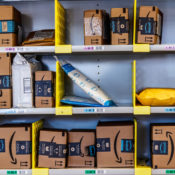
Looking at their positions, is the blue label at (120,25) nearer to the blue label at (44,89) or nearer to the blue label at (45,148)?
the blue label at (44,89)

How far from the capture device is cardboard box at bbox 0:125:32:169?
1748mm

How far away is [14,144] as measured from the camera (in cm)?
176

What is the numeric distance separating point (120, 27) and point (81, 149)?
894mm

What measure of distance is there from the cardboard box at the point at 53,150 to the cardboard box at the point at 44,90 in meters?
0.20

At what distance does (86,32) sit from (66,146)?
0.81 metres

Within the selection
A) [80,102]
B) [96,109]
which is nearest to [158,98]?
[96,109]

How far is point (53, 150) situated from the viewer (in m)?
1.76

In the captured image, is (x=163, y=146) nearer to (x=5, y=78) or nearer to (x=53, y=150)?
(x=53, y=150)

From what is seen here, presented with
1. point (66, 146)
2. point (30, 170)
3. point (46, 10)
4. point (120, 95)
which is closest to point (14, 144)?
point (30, 170)

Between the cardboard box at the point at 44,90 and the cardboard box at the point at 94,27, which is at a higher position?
the cardboard box at the point at 94,27

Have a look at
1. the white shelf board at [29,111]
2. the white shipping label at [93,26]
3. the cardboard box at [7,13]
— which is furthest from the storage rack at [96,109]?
the cardboard box at [7,13]

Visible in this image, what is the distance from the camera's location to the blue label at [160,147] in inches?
67.6

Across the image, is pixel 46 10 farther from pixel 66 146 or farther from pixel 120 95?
pixel 66 146

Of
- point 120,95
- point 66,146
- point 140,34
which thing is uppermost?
point 140,34
